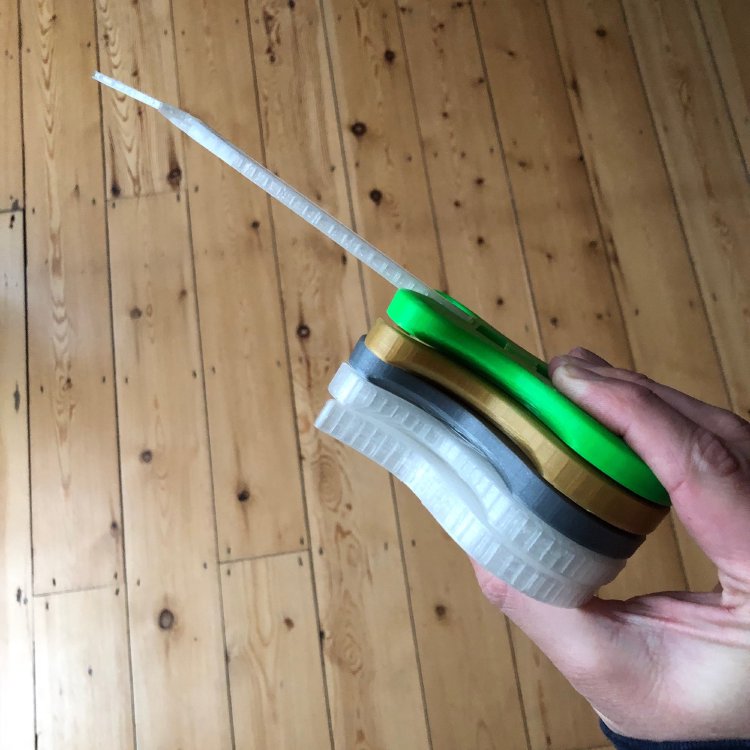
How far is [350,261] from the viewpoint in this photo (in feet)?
3.55

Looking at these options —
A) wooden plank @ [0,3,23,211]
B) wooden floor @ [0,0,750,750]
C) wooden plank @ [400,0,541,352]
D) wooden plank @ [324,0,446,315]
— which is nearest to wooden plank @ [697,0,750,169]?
wooden floor @ [0,0,750,750]

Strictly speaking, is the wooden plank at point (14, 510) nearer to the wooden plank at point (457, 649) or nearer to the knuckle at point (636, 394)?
the wooden plank at point (457, 649)

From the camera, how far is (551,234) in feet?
3.64

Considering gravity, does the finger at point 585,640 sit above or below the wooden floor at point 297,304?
below

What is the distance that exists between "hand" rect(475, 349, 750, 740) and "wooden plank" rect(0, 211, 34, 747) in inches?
29.7

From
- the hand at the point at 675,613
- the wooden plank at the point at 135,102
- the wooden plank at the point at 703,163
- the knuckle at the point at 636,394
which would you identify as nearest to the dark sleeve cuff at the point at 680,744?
the hand at the point at 675,613

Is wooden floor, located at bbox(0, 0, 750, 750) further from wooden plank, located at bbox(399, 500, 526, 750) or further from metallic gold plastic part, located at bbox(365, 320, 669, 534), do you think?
metallic gold plastic part, located at bbox(365, 320, 669, 534)

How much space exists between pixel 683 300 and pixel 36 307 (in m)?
0.96

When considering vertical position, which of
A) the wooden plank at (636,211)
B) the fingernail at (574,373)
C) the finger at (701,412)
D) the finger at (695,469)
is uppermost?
the wooden plank at (636,211)

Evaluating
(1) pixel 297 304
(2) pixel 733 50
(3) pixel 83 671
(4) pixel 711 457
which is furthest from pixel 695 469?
(2) pixel 733 50

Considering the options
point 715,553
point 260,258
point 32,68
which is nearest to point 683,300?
point 260,258

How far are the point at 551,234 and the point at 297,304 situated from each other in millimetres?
399

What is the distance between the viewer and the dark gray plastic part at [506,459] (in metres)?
0.42

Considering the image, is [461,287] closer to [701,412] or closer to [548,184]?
[548,184]
